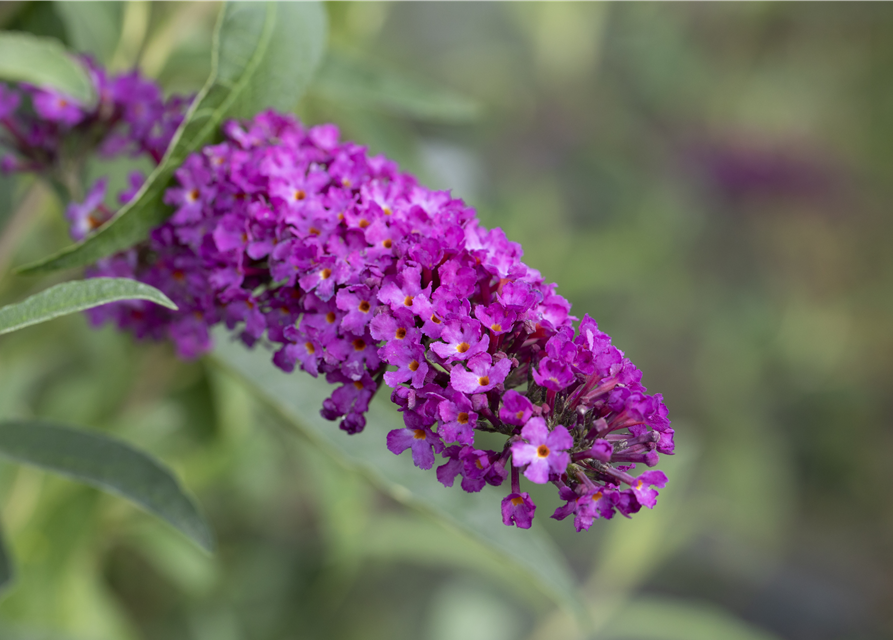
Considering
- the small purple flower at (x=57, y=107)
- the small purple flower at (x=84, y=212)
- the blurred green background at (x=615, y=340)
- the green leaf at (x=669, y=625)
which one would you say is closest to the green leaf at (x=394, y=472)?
the blurred green background at (x=615, y=340)

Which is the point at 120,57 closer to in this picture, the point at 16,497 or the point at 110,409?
the point at 110,409

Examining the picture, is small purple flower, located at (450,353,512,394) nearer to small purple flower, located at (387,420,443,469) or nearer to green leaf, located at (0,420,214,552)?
small purple flower, located at (387,420,443,469)

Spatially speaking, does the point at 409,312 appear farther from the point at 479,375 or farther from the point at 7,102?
the point at 7,102

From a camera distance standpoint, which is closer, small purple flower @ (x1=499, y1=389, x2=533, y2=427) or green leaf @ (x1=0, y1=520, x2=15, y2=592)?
small purple flower @ (x1=499, y1=389, x2=533, y2=427)

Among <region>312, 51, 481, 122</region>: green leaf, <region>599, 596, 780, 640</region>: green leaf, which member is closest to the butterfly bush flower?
<region>312, 51, 481, 122</region>: green leaf

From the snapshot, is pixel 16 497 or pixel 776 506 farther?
pixel 776 506

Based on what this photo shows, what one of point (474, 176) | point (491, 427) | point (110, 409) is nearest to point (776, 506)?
point (474, 176)
